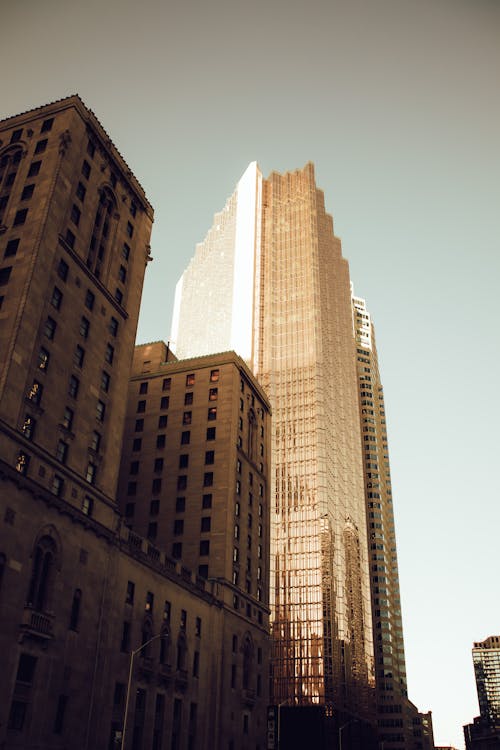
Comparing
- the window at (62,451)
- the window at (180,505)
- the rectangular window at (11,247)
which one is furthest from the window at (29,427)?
the window at (180,505)

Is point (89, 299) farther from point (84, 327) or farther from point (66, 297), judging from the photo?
point (66, 297)

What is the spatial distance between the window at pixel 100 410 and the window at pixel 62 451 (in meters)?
6.99

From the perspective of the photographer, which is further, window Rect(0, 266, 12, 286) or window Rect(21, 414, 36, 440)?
window Rect(0, 266, 12, 286)

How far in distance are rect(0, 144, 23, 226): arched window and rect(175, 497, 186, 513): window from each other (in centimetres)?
4460

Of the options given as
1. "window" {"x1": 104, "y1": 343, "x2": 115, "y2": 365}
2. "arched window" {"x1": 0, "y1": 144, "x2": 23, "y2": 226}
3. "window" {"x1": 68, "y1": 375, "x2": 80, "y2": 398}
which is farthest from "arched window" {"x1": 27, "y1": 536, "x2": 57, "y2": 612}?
"arched window" {"x1": 0, "y1": 144, "x2": 23, "y2": 226}

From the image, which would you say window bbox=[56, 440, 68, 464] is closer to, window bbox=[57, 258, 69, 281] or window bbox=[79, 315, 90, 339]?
window bbox=[79, 315, 90, 339]

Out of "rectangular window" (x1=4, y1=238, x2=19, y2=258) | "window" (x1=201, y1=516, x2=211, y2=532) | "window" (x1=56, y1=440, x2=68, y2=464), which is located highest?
"rectangular window" (x1=4, y1=238, x2=19, y2=258)

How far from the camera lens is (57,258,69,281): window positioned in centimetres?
6322

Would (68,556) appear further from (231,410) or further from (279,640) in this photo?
(279,640)

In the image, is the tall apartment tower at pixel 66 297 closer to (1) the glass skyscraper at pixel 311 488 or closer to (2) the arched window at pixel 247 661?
(2) the arched window at pixel 247 661

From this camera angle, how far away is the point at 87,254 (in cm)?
6862

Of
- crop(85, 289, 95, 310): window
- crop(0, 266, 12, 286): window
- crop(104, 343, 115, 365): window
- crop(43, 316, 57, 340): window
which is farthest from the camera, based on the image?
crop(104, 343, 115, 365): window

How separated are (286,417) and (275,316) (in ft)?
104

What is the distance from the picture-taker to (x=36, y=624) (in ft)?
161
